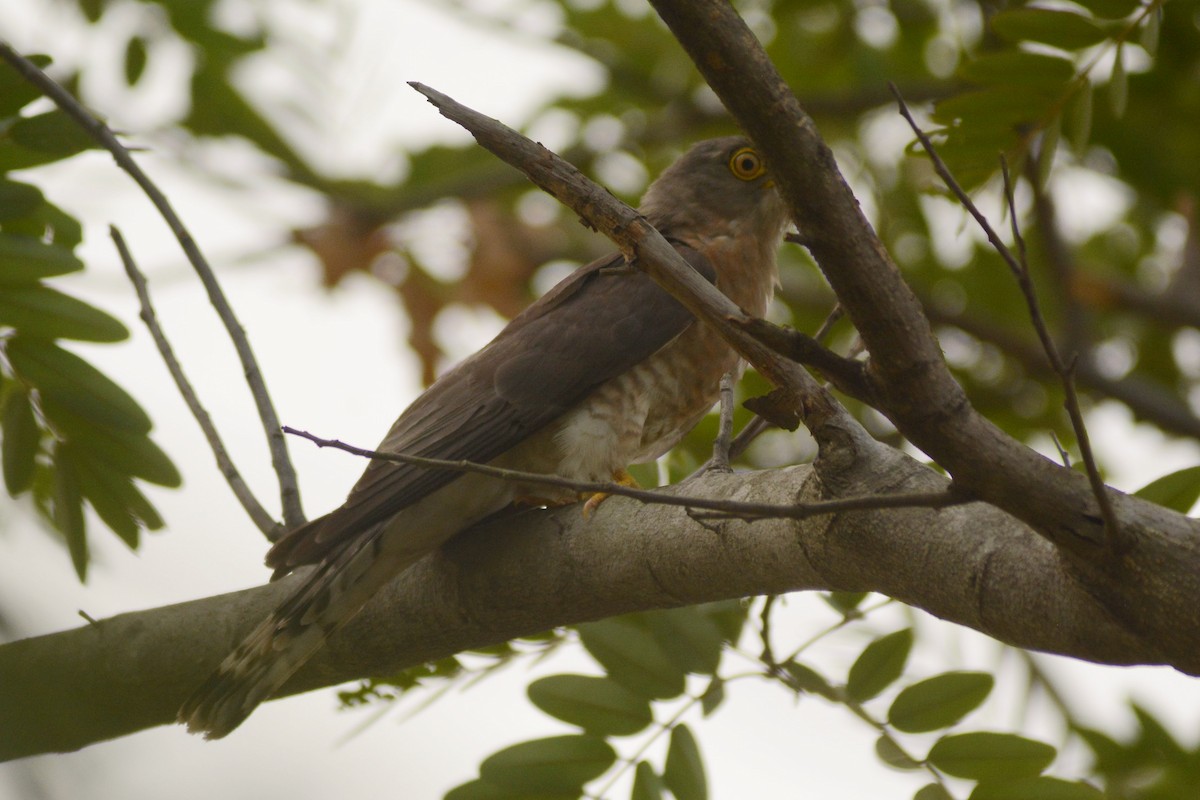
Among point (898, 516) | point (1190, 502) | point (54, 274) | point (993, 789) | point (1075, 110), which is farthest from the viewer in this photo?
point (54, 274)

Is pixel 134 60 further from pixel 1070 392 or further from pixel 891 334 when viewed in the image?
pixel 1070 392

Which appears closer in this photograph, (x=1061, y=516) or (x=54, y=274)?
(x=1061, y=516)

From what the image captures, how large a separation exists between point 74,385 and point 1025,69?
8.22ft

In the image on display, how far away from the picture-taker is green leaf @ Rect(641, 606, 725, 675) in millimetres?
2951

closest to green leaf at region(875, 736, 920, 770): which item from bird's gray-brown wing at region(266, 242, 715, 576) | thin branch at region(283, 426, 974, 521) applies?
thin branch at region(283, 426, 974, 521)

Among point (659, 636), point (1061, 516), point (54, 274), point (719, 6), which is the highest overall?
point (54, 274)

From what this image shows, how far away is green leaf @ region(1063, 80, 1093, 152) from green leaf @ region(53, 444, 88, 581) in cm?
262

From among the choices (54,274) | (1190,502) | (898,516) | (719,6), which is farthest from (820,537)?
(54,274)

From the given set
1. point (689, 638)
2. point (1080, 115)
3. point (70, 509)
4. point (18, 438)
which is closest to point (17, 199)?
point (18, 438)

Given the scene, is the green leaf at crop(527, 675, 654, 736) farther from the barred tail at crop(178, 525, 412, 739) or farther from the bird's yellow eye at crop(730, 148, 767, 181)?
the bird's yellow eye at crop(730, 148, 767, 181)

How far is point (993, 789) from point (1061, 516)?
113cm

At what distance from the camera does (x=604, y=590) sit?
2637 millimetres

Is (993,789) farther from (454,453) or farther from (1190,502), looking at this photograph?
(454,453)

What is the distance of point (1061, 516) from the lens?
1635 millimetres
